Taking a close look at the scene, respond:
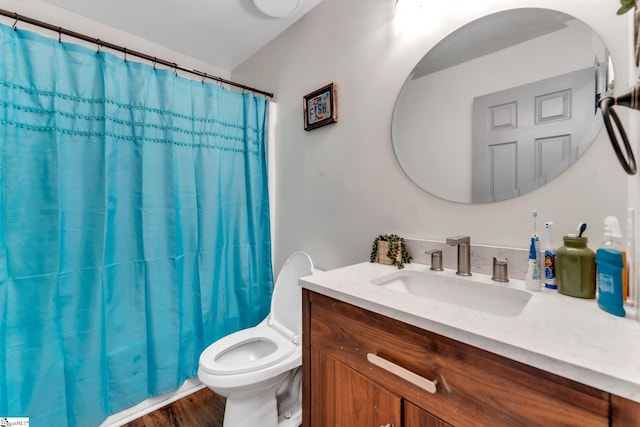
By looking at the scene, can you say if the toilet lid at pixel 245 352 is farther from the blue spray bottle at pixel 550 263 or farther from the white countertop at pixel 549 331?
the blue spray bottle at pixel 550 263

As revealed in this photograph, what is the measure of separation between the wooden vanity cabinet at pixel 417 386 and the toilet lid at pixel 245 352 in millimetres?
320

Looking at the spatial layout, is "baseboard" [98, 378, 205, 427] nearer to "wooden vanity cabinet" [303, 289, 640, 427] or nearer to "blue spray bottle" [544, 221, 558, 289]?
"wooden vanity cabinet" [303, 289, 640, 427]

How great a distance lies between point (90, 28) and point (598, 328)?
9.00ft

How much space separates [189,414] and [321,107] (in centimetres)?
188

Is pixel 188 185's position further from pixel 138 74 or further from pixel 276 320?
pixel 276 320

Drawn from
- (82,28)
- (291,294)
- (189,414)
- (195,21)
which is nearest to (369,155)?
(291,294)

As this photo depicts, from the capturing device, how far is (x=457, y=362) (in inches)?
21.8

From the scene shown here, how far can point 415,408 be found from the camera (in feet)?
2.03

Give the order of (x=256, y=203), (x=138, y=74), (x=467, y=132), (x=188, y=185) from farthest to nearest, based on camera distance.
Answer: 1. (x=256, y=203)
2. (x=188, y=185)
3. (x=138, y=74)
4. (x=467, y=132)

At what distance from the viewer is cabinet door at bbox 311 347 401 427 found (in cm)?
68

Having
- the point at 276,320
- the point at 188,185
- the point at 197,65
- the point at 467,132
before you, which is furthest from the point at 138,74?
the point at 467,132

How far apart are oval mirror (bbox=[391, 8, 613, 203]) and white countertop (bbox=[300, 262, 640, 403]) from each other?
1.44 ft

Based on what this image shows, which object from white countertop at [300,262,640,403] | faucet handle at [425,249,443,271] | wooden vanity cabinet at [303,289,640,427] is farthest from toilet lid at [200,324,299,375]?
faucet handle at [425,249,443,271]

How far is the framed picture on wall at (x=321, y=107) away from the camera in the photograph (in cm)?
144
